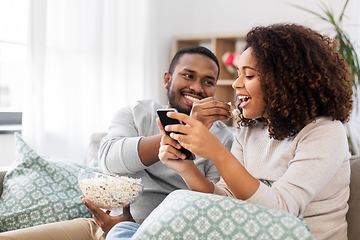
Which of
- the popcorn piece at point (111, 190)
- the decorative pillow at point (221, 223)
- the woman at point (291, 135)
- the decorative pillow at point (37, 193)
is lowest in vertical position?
the decorative pillow at point (37, 193)

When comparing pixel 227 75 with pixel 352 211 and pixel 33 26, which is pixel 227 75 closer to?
pixel 33 26

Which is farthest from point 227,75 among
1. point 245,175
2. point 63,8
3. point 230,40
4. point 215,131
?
point 245,175

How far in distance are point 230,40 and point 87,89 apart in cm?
131

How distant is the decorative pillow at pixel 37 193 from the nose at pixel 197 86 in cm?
68

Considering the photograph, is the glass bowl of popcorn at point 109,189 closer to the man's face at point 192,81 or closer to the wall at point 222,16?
the man's face at point 192,81

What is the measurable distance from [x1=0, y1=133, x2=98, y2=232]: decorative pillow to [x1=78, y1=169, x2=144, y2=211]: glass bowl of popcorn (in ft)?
1.00

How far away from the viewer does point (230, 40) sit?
3098 millimetres

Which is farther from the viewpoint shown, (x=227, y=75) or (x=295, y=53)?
(x=227, y=75)

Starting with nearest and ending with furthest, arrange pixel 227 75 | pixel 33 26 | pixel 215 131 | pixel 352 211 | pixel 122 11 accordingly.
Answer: pixel 352 211, pixel 215 131, pixel 33 26, pixel 122 11, pixel 227 75

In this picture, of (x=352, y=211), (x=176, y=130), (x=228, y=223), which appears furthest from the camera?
(x=352, y=211)

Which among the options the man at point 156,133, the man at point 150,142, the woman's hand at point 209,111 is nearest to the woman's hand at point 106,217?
the man at point 150,142

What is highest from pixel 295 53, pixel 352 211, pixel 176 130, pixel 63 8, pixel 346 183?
pixel 63 8

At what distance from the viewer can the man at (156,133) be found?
1279 mm

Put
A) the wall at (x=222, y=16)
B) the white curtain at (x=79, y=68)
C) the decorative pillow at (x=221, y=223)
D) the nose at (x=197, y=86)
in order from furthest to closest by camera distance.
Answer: the wall at (x=222, y=16)
the white curtain at (x=79, y=68)
the nose at (x=197, y=86)
the decorative pillow at (x=221, y=223)
